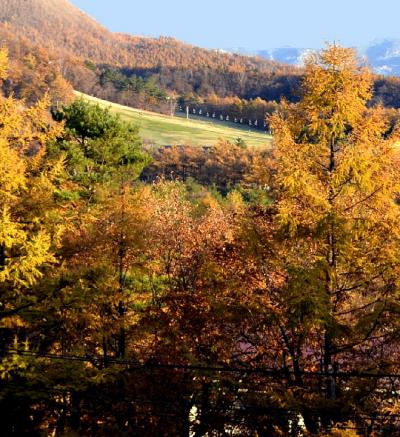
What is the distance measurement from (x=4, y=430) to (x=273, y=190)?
10.4 metres

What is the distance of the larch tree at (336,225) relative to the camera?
11.3 meters

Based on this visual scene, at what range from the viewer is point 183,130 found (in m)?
136

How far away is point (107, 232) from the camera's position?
16062 millimetres

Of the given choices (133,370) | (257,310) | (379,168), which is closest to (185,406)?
(133,370)

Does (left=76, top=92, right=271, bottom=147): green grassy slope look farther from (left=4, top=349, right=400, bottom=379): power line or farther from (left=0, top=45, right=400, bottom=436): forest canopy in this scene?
(left=4, top=349, right=400, bottom=379): power line

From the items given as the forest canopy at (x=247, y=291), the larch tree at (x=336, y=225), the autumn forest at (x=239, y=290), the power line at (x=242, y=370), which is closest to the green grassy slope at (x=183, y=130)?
the autumn forest at (x=239, y=290)

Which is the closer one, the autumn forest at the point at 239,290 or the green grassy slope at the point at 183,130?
the autumn forest at the point at 239,290

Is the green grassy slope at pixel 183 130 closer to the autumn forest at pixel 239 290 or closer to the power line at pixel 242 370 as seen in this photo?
the autumn forest at pixel 239 290

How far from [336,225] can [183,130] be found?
127 meters

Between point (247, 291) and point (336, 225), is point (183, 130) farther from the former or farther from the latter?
point (336, 225)

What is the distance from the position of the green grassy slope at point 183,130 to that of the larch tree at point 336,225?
100283 millimetres

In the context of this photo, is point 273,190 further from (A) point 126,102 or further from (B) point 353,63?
(A) point 126,102

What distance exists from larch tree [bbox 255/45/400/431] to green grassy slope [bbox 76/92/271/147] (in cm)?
10028

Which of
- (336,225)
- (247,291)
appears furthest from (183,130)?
(336,225)
